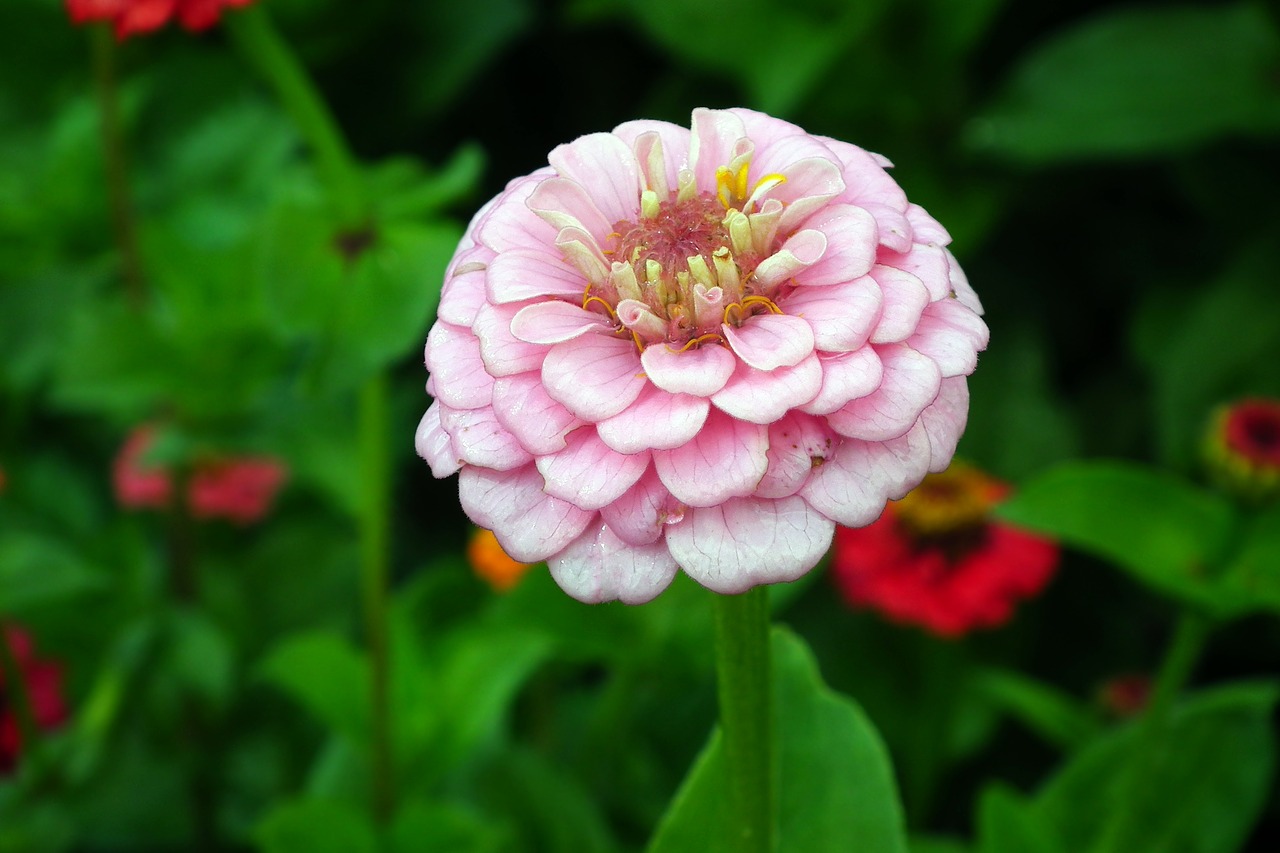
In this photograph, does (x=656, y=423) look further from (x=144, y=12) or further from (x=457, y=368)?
(x=144, y=12)

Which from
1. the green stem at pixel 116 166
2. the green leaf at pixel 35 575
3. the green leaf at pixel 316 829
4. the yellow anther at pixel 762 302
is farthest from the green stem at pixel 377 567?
the yellow anther at pixel 762 302

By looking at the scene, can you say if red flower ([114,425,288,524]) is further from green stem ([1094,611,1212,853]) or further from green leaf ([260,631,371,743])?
green stem ([1094,611,1212,853])

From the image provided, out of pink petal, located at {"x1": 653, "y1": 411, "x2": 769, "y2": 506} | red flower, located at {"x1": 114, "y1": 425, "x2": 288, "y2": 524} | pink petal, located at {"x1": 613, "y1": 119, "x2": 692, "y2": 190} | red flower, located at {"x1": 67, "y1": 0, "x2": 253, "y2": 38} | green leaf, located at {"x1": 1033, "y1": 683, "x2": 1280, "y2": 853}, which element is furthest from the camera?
red flower, located at {"x1": 114, "y1": 425, "x2": 288, "y2": 524}

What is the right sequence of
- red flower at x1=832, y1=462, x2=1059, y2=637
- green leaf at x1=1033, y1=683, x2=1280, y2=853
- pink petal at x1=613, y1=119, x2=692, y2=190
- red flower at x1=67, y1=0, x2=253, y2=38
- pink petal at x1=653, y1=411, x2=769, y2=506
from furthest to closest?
red flower at x1=832, y1=462, x2=1059, y2=637, green leaf at x1=1033, y1=683, x2=1280, y2=853, red flower at x1=67, y1=0, x2=253, y2=38, pink petal at x1=613, y1=119, x2=692, y2=190, pink petal at x1=653, y1=411, x2=769, y2=506

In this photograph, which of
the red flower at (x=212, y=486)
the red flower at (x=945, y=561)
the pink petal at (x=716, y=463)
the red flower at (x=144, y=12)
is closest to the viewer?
the pink petal at (x=716, y=463)

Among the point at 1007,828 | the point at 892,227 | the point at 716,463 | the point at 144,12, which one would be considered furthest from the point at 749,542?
the point at 144,12

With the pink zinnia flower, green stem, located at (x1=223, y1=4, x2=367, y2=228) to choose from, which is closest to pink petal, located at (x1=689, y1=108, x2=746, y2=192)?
the pink zinnia flower

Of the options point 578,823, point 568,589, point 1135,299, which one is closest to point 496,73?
point 1135,299

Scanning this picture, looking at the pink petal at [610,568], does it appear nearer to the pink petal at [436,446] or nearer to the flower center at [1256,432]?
the pink petal at [436,446]
